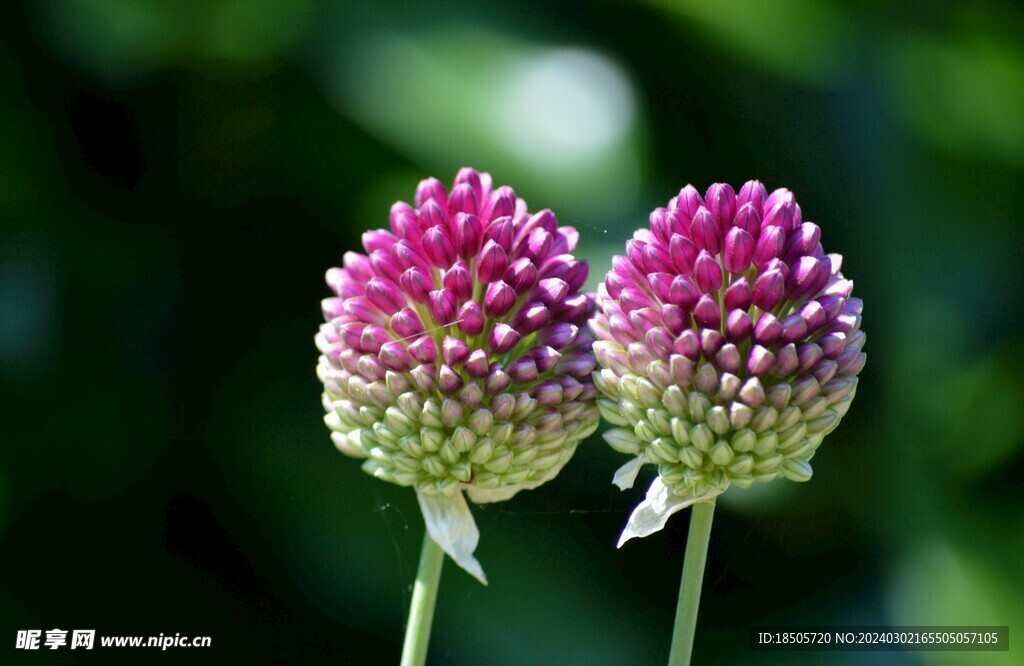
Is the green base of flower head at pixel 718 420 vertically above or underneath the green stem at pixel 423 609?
above

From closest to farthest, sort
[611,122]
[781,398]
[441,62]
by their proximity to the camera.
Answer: [781,398], [611,122], [441,62]

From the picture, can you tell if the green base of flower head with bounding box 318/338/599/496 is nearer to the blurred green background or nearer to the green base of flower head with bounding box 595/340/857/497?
the green base of flower head with bounding box 595/340/857/497

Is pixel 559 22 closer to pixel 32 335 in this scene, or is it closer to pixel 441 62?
pixel 441 62

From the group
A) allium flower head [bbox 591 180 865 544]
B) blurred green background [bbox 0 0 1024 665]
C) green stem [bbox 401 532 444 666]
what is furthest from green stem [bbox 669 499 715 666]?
blurred green background [bbox 0 0 1024 665]

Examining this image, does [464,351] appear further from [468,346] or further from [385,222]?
[385,222]

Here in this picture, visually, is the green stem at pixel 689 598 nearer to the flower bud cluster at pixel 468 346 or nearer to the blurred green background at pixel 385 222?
the flower bud cluster at pixel 468 346

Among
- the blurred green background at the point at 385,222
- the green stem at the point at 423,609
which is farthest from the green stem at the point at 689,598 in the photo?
the blurred green background at the point at 385,222

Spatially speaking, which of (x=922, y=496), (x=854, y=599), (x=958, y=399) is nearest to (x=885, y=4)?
(x=958, y=399)
